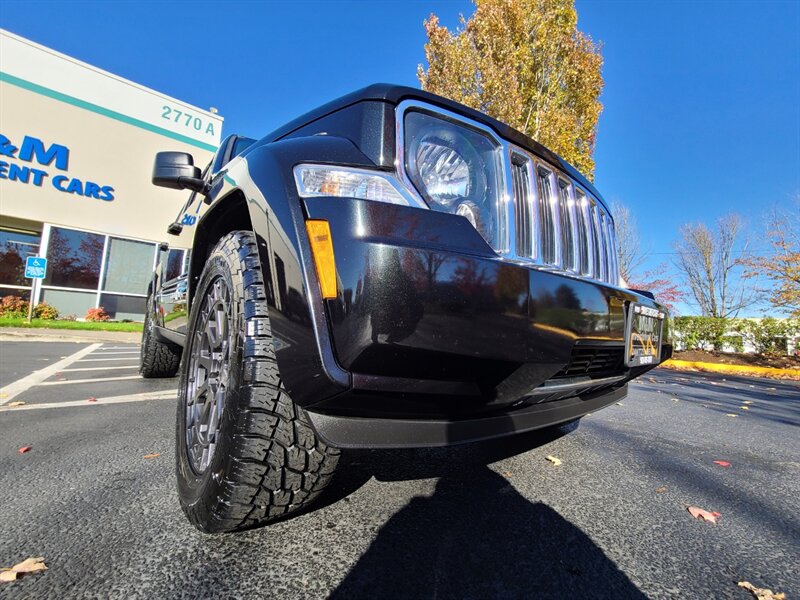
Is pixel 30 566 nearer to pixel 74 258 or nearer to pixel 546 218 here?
pixel 546 218

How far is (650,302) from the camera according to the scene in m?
1.90

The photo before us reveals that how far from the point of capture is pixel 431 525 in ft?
4.33

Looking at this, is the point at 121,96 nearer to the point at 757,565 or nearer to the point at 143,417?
the point at 143,417

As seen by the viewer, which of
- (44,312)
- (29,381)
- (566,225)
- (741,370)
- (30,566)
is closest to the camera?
(30,566)

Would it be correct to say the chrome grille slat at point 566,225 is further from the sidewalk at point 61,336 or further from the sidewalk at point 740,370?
the sidewalk at point 740,370

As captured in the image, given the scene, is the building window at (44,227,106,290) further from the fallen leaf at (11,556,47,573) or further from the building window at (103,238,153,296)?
the fallen leaf at (11,556,47,573)

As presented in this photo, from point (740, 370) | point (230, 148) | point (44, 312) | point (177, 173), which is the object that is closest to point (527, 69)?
point (740, 370)

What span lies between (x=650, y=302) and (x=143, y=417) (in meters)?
3.02

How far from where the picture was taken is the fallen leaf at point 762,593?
3.41 feet

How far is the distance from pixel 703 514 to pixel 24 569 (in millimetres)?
2143

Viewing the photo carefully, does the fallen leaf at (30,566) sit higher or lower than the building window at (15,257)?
lower

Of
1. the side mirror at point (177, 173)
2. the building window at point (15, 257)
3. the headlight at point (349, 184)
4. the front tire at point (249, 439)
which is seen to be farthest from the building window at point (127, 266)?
the headlight at point (349, 184)

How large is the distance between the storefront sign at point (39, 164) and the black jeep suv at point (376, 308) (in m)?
15.9

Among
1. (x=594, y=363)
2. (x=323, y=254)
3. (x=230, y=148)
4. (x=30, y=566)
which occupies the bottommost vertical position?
(x=30, y=566)
